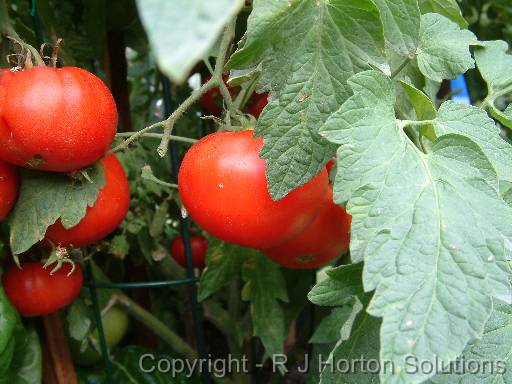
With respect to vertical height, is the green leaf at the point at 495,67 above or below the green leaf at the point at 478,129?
below

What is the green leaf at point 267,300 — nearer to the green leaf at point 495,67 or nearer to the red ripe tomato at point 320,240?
the red ripe tomato at point 320,240

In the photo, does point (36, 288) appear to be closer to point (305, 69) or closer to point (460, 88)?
point (305, 69)

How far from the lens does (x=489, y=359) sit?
46 cm

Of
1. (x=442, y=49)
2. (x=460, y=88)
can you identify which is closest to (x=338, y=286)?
(x=442, y=49)

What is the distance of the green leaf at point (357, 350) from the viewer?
47cm

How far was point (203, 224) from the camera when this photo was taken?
0.56m

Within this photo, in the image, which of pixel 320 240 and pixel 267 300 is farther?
pixel 267 300

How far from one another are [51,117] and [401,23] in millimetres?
320

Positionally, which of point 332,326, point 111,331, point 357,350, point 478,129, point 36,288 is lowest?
point 111,331

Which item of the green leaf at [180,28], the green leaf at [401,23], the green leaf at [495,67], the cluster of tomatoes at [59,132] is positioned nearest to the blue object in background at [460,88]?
the green leaf at [495,67]

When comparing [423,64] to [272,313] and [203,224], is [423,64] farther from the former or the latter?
[272,313]

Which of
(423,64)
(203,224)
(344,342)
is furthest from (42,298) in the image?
(423,64)

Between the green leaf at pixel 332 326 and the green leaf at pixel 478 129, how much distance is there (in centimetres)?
40

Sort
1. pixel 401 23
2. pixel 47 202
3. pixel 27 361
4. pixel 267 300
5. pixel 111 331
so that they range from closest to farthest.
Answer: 1. pixel 401 23
2. pixel 47 202
3. pixel 27 361
4. pixel 267 300
5. pixel 111 331
